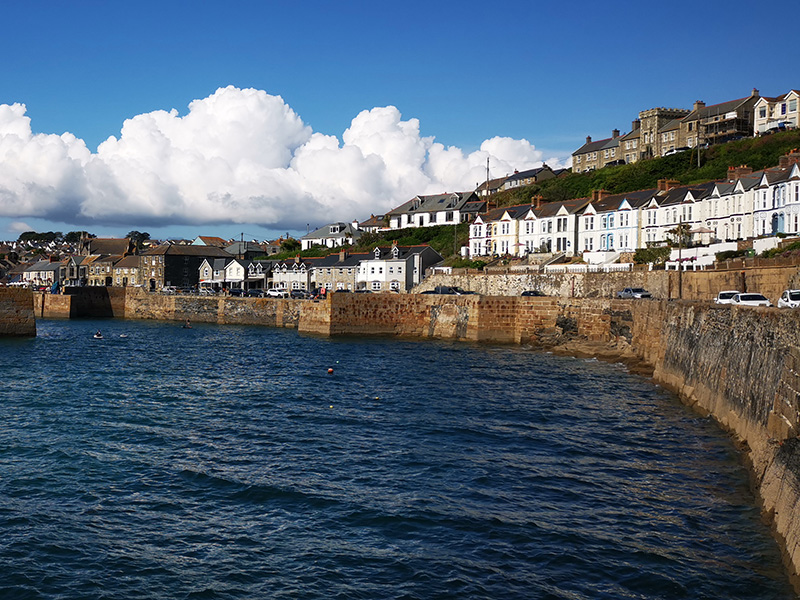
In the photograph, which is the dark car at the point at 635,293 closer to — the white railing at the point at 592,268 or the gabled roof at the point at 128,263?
the white railing at the point at 592,268

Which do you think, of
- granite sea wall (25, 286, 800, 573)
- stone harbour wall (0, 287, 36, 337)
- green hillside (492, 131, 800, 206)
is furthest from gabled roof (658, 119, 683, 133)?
stone harbour wall (0, 287, 36, 337)

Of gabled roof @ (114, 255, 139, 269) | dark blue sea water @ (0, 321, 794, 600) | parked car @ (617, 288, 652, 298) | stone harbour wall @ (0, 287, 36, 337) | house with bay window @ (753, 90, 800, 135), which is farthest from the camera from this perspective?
gabled roof @ (114, 255, 139, 269)

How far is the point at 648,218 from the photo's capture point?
228 ft

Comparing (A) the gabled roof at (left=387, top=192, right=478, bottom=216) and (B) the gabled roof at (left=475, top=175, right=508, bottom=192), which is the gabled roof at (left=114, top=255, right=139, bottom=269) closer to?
(A) the gabled roof at (left=387, top=192, right=478, bottom=216)

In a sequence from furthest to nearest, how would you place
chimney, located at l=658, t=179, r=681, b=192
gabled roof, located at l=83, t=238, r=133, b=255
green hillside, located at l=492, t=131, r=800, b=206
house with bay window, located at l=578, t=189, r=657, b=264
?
gabled roof, located at l=83, t=238, r=133, b=255 < green hillside, located at l=492, t=131, r=800, b=206 < chimney, located at l=658, t=179, r=681, b=192 < house with bay window, located at l=578, t=189, r=657, b=264

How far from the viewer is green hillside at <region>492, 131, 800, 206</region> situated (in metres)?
78.9

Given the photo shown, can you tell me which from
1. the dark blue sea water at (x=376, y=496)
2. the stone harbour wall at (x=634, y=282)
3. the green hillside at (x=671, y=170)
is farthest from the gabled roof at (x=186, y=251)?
the dark blue sea water at (x=376, y=496)

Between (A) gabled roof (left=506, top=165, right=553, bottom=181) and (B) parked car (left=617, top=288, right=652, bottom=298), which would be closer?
(B) parked car (left=617, top=288, right=652, bottom=298)

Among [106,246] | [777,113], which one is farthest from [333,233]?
[777,113]

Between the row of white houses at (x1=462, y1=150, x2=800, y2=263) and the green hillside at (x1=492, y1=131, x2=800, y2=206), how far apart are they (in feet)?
34.0

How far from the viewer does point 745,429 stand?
1922cm

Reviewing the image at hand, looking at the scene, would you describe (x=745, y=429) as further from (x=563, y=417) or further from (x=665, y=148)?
(x=665, y=148)

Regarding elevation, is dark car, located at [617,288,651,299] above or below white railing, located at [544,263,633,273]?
below

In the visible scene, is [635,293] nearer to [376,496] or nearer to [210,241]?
[376,496]
